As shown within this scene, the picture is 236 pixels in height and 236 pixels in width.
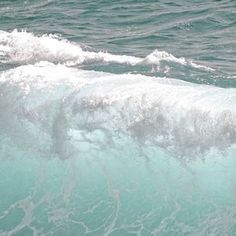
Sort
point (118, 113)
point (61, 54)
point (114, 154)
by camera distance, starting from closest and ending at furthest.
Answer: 1. point (114, 154)
2. point (118, 113)
3. point (61, 54)

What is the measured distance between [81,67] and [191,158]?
10.4 feet

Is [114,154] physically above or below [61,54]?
below

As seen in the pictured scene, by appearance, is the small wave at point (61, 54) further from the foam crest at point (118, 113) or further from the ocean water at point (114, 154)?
the foam crest at point (118, 113)

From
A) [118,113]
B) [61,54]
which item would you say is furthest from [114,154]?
[61,54]

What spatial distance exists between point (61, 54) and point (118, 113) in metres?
3.10

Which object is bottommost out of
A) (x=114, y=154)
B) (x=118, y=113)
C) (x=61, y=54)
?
(x=114, y=154)

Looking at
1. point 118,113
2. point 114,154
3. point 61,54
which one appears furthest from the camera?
point 61,54

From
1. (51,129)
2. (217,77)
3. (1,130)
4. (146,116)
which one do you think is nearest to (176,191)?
(146,116)

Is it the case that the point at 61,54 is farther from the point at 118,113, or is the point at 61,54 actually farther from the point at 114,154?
the point at 114,154

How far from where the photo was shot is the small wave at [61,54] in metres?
8.23

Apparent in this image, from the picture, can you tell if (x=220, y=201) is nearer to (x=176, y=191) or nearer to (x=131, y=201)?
(x=176, y=191)

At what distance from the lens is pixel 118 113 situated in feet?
18.6

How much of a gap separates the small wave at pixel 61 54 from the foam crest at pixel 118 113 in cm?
171

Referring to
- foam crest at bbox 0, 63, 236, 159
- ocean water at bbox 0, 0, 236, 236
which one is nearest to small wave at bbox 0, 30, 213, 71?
ocean water at bbox 0, 0, 236, 236
